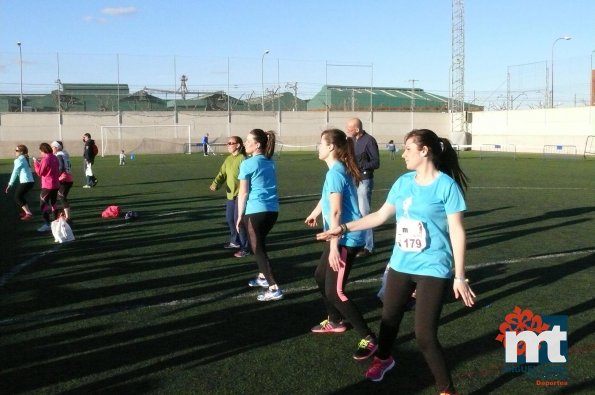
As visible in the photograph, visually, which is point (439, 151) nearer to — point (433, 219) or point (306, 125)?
point (433, 219)

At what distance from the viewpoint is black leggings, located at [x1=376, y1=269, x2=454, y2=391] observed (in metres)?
3.88

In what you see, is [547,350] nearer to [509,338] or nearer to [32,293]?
[509,338]

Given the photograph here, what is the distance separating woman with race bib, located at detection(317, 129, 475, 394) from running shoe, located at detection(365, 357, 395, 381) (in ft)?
1.80

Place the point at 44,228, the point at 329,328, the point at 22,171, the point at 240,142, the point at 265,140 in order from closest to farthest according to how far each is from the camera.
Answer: the point at 329,328 → the point at 265,140 → the point at 240,142 → the point at 44,228 → the point at 22,171

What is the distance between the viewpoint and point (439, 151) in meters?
4.14

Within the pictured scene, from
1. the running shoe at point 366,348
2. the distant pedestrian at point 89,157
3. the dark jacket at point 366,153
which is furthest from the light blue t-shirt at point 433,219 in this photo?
the distant pedestrian at point 89,157

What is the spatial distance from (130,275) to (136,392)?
375cm

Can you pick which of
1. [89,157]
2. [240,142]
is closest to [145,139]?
[89,157]

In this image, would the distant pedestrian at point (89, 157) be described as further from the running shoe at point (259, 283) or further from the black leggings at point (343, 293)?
the black leggings at point (343, 293)

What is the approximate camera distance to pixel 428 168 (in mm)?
4020

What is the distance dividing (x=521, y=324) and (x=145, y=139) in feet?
160

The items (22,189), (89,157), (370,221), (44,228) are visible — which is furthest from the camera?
(89,157)

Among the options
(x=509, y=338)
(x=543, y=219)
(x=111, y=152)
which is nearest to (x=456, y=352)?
(x=509, y=338)

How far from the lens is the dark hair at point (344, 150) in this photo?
512 centimetres
